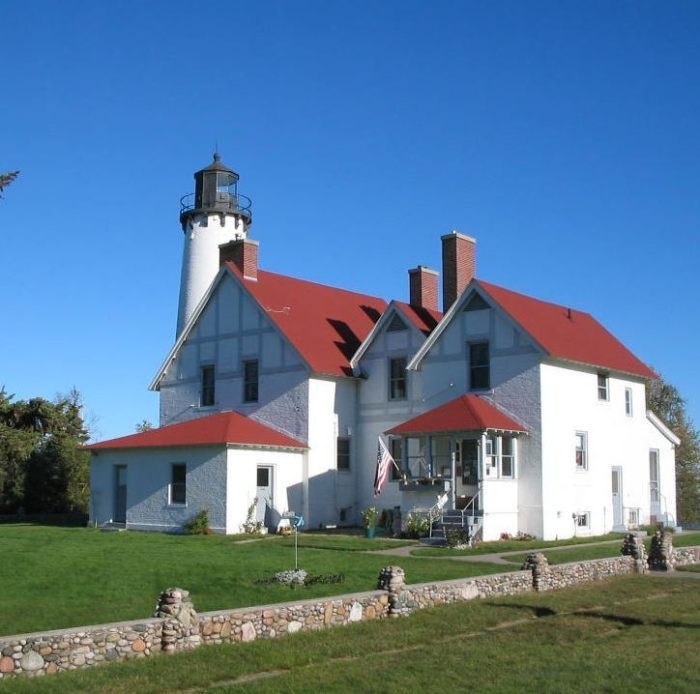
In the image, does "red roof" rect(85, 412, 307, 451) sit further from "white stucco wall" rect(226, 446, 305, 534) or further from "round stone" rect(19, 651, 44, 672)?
"round stone" rect(19, 651, 44, 672)

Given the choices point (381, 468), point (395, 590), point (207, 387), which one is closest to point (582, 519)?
point (381, 468)

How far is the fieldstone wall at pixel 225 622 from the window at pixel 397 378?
15.7 metres

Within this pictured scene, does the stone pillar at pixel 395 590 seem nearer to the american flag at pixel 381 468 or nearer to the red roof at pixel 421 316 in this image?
the american flag at pixel 381 468

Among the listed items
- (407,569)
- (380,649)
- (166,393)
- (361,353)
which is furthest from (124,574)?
(166,393)

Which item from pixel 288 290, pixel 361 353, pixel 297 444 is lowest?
pixel 297 444

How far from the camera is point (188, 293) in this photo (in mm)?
41875

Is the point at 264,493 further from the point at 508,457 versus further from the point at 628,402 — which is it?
the point at 628,402

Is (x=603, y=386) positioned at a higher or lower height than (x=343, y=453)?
higher

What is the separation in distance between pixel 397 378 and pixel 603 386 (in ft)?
23.6

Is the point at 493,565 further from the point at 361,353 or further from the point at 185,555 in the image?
the point at 361,353

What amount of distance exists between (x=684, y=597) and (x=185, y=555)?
11.0 m

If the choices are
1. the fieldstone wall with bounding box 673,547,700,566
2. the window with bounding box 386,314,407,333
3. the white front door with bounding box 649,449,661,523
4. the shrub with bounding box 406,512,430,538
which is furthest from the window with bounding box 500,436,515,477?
the white front door with bounding box 649,449,661,523

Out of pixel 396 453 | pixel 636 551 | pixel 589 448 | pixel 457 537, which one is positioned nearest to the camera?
pixel 636 551

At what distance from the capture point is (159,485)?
32062 mm
